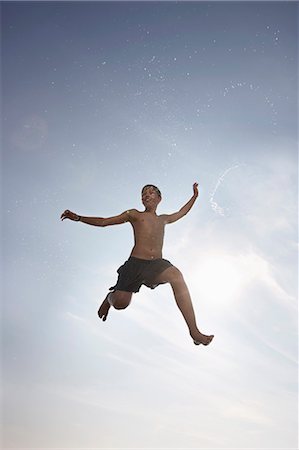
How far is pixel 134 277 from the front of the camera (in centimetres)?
725

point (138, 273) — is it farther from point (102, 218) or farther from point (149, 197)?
point (149, 197)

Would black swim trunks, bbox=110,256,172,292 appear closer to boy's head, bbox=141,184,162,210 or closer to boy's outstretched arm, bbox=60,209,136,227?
boy's outstretched arm, bbox=60,209,136,227

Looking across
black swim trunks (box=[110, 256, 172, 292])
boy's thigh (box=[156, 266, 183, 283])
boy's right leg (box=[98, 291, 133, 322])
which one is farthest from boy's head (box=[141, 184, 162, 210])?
boy's right leg (box=[98, 291, 133, 322])

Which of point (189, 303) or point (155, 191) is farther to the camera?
point (155, 191)

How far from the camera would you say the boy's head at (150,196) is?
297 inches

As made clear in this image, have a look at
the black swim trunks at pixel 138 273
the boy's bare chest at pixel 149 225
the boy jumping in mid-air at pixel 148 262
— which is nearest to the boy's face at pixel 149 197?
the boy jumping in mid-air at pixel 148 262

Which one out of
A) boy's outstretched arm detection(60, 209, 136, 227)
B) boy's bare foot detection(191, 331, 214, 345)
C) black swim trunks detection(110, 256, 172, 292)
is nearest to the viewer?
boy's bare foot detection(191, 331, 214, 345)

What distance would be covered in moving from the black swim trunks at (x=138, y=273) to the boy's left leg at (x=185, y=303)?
0.68ft

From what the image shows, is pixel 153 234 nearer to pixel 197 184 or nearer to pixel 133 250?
pixel 133 250

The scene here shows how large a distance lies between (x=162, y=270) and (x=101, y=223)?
101cm

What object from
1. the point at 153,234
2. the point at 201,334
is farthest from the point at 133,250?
the point at 201,334

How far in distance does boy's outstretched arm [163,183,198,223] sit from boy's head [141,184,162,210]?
0.79ft

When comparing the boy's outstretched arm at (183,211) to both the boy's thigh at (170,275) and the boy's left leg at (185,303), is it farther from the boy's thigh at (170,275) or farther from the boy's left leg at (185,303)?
the boy's left leg at (185,303)

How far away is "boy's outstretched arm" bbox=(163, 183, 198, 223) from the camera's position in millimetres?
7645
